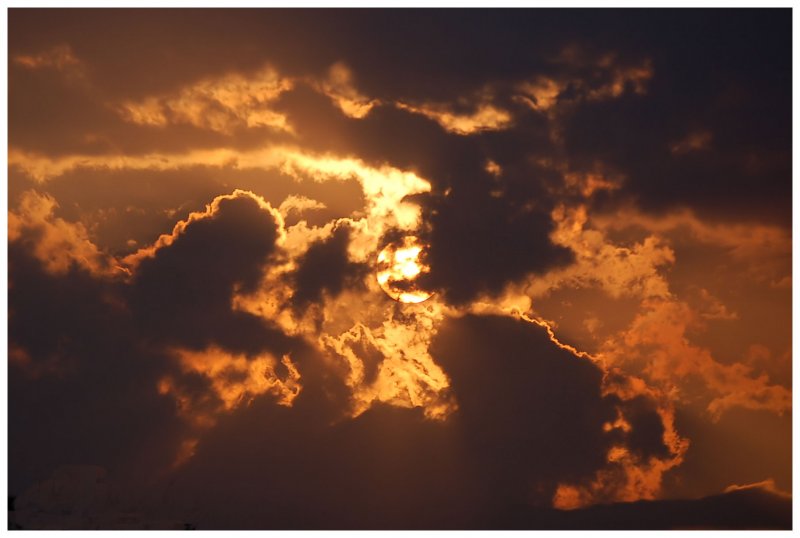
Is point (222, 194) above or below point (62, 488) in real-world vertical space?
above

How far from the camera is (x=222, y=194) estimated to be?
6047 centimetres

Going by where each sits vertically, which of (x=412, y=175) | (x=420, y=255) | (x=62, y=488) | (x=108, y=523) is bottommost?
(x=108, y=523)

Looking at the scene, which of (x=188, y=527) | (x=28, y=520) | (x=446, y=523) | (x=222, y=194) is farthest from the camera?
(x=446, y=523)

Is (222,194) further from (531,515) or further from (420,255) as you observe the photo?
(531,515)

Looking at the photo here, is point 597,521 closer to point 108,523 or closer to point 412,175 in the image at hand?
point 412,175

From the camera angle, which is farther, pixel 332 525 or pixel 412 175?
pixel 332 525

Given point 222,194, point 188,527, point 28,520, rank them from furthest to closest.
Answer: point 28,520 < point 188,527 < point 222,194

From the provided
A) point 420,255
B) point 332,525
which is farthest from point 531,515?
point 420,255

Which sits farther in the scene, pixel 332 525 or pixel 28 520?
pixel 332 525

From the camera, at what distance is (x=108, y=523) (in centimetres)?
6147

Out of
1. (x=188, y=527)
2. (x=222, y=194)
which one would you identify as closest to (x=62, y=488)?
(x=188, y=527)

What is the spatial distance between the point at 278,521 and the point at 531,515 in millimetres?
17841

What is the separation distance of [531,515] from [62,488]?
103 feet

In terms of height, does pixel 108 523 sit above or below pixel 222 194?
below
